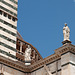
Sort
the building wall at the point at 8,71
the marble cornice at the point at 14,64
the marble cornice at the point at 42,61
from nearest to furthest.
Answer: the marble cornice at the point at 42,61 < the building wall at the point at 8,71 < the marble cornice at the point at 14,64

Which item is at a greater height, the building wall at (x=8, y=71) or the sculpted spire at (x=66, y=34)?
the sculpted spire at (x=66, y=34)

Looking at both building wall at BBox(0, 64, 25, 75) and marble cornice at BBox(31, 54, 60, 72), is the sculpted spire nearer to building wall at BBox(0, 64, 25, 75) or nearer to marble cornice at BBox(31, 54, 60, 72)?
marble cornice at BBox(31, 54, 60, 72)

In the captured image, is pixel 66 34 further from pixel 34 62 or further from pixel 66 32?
pixel 34 62

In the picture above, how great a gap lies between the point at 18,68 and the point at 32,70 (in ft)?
3.68

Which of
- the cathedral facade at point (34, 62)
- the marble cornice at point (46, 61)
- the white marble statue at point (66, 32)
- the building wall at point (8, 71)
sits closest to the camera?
the cathedral facade at point (34, 62)

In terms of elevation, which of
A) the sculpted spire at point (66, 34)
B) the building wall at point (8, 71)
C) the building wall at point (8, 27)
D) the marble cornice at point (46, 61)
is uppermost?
the building wall at point (8, 27)

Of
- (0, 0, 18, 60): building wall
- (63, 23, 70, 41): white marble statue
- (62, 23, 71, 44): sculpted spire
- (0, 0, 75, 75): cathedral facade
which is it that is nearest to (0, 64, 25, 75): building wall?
(0, 0, 75, 75): cathedral facade

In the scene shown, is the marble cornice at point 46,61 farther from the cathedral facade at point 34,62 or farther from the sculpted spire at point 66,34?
the sculpted spire at point 66,34

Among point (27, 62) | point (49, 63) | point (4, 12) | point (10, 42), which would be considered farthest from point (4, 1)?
point (49, 63)

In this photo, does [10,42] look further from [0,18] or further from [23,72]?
[23,72]

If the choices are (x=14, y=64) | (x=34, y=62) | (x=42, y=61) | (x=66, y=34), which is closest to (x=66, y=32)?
(x=66, y=34)

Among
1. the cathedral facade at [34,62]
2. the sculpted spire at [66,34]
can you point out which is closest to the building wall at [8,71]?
the cathedral facade at [34,62]

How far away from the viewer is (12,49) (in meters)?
32.4

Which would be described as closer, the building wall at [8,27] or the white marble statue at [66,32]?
the white marble statue at [66,32]
